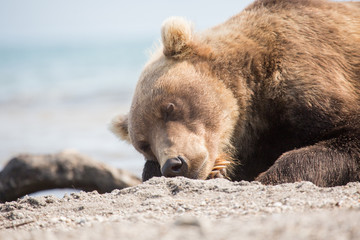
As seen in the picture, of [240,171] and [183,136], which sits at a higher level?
[183,136]

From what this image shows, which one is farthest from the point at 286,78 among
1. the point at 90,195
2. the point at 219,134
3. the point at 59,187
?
the point at 59,187

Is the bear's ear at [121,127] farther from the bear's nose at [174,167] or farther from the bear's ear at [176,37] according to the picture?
the bear's nose at [174,167]

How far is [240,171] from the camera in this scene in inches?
251

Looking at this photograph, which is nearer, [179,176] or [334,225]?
[334,225]

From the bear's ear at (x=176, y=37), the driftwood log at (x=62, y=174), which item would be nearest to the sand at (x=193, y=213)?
the bear's ear at (x=176, y=37)

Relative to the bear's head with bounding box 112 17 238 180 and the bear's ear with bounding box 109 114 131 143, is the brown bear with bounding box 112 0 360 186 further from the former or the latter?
the bear's ear with bounding box 109 114 131 143

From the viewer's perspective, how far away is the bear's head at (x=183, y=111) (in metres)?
5.41

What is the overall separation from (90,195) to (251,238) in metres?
2.93

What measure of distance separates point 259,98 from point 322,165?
1.13 metres

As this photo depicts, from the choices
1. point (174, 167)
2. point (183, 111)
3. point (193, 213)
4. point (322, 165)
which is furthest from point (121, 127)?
point (193, 213)

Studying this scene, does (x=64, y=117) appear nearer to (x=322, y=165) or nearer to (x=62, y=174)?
(x=62, y=174)

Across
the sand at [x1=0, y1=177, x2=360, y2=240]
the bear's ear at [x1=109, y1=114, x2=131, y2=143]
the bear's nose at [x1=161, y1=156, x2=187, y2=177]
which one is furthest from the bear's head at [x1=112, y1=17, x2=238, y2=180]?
the bear's ear at [x1=109, y1=114, x2=131, y2=143]

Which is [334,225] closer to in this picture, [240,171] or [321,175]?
[321,175]

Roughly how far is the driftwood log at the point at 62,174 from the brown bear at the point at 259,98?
1.87 m
